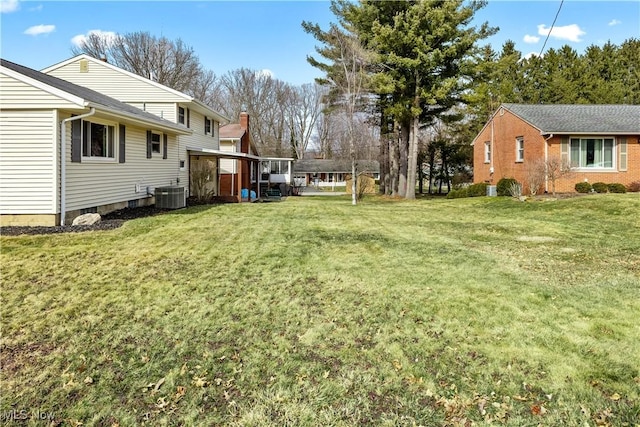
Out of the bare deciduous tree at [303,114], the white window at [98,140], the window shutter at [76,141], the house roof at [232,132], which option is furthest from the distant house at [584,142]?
the bare deciduous tree at [303,114]

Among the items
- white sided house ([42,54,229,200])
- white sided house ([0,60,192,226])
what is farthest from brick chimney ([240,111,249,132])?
white sided house ([0,60,192,226])

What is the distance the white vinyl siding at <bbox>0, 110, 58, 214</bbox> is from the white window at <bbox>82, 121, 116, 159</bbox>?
1314 mm

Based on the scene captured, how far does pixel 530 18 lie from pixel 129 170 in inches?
485

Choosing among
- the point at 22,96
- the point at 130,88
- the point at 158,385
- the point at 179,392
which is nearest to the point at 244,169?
the point at 130,88

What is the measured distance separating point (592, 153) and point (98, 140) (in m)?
19.2

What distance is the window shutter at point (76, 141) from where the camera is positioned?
9.74 metres

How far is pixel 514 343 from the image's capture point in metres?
3.68

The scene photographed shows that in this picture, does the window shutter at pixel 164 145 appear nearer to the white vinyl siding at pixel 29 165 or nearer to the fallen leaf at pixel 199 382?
the white vinyl siding at pixel 29 165

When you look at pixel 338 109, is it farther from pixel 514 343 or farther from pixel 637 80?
pixel 637 80

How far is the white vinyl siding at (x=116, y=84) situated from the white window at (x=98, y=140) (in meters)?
6.37

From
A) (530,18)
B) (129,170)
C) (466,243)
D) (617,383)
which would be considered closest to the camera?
(617,383)

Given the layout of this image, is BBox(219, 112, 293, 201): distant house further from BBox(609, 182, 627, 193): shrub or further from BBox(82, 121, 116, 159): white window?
BBox(609, 182, 627, 193): shrub

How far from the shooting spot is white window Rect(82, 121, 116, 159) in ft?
34.7

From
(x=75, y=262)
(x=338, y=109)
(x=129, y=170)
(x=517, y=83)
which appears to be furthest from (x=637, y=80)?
(x=75, y=262)
